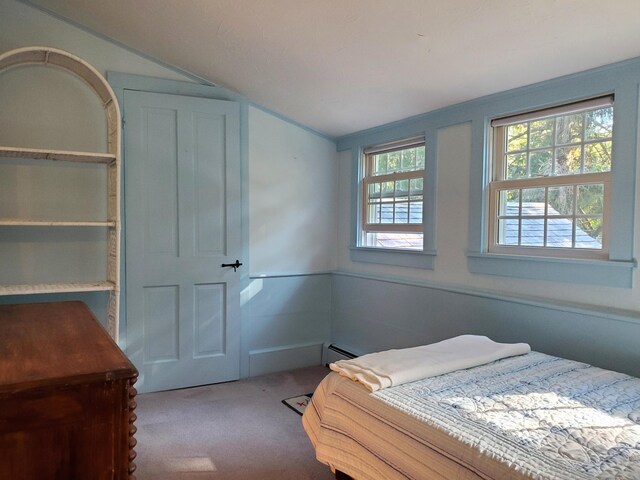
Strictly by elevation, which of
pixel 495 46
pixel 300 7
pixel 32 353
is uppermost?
pixel 300 7

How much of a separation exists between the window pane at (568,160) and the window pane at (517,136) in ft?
0.75

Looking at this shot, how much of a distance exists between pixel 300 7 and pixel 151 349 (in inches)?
99.2

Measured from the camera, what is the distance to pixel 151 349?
3436 mm

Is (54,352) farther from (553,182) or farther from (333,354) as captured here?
(333,354)

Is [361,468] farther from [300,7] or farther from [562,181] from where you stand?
[300,7]

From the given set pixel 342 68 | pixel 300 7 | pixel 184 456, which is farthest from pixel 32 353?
pixel 342 68

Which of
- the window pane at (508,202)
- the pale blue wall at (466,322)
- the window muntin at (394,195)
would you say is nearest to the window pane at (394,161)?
the window muntin at (394,195)

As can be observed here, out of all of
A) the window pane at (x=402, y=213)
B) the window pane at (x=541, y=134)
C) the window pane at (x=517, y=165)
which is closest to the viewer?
the window pane at (x=541, y=134)

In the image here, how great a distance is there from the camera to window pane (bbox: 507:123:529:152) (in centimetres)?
276

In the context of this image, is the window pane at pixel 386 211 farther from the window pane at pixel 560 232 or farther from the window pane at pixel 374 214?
the window pane at pixel 560 232

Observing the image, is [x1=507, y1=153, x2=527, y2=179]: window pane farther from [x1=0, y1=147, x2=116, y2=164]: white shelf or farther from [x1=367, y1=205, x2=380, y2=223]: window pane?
[x1=0, y1=147, x2=116, y2=164]: white shelf

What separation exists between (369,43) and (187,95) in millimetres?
1619

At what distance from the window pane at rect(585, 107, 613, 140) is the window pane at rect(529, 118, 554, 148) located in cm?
20

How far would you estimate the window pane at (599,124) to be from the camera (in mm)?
2354
